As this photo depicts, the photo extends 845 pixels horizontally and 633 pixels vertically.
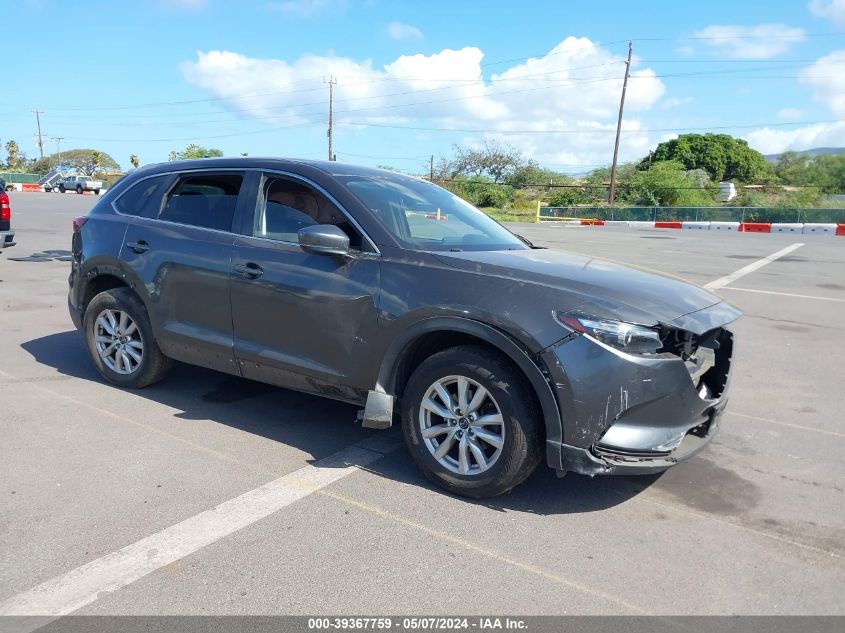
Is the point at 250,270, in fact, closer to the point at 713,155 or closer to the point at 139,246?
the point at 139,246

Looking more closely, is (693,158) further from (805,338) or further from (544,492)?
(544,492)

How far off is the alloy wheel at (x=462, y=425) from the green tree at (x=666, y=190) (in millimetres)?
54022

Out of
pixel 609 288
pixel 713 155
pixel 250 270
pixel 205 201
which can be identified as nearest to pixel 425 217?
pixel 250 270

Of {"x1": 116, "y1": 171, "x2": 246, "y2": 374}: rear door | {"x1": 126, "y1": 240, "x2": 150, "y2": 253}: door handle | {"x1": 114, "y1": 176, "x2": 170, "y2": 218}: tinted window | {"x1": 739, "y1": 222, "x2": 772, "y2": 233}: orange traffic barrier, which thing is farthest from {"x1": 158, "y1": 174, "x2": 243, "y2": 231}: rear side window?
{"x1": 739, "y1": 222, "x2": 772, "y2": 233}: orange traffic barrier

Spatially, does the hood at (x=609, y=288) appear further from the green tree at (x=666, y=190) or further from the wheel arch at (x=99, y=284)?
the green tree at (x=666, y=190)

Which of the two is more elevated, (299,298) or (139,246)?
(139,246)

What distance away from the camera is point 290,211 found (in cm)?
453

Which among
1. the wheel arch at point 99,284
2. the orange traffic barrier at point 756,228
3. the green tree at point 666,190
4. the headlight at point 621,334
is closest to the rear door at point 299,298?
the headlight at point 621,334

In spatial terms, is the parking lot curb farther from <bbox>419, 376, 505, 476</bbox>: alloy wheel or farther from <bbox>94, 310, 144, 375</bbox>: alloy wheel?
<bbox>94, 310, 144, 375</bbox>: alloy wheel

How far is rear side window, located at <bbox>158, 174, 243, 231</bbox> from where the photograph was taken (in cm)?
478

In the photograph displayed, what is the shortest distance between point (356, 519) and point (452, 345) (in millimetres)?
1105

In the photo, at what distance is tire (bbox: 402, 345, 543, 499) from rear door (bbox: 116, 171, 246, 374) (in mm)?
1549

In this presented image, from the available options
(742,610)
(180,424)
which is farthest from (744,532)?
(180,424)

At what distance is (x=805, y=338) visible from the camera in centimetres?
813
